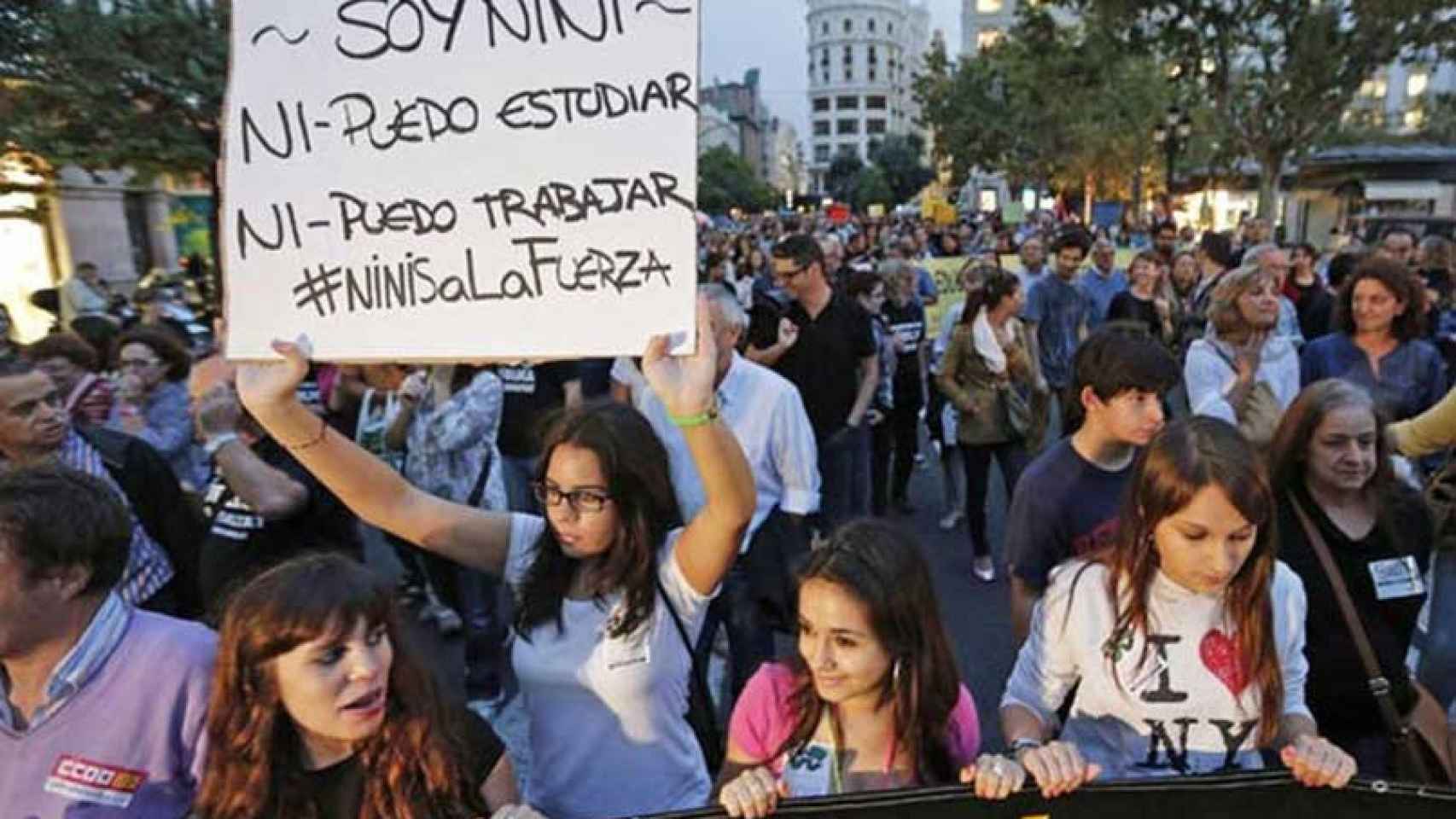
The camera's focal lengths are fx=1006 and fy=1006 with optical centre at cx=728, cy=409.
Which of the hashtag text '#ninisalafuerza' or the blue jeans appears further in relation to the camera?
the blue jeans

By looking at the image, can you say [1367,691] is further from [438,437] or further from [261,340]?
[438,437]

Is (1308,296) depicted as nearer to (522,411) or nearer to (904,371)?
(904,371)

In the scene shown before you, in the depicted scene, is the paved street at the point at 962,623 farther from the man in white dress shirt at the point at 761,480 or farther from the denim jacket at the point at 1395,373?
the denim jacket at the point at 1395,373

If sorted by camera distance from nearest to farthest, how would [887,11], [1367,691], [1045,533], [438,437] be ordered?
1. [1367,691]
2. [1045,533]
3. [438,437]
4. [887,11]

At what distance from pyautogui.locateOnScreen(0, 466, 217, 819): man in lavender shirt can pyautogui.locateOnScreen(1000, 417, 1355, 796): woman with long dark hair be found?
1.59 metres

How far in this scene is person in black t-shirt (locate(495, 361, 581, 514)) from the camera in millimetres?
5438

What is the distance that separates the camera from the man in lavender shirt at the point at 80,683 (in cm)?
175

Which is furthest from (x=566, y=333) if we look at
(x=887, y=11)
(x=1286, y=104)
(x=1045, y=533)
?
(x=887, y=11)

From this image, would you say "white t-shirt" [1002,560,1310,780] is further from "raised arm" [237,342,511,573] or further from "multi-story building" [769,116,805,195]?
"multi-story building" [769,116,805,195]

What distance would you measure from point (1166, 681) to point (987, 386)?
148 inches

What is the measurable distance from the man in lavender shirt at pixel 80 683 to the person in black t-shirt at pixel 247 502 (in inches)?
47.9

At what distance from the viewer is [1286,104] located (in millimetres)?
19344

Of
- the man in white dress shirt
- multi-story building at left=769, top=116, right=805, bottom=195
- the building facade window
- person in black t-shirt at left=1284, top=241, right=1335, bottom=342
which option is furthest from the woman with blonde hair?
multi-story building at left=769, top=116, right=805, bottom=195

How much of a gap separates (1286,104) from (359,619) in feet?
71.7
